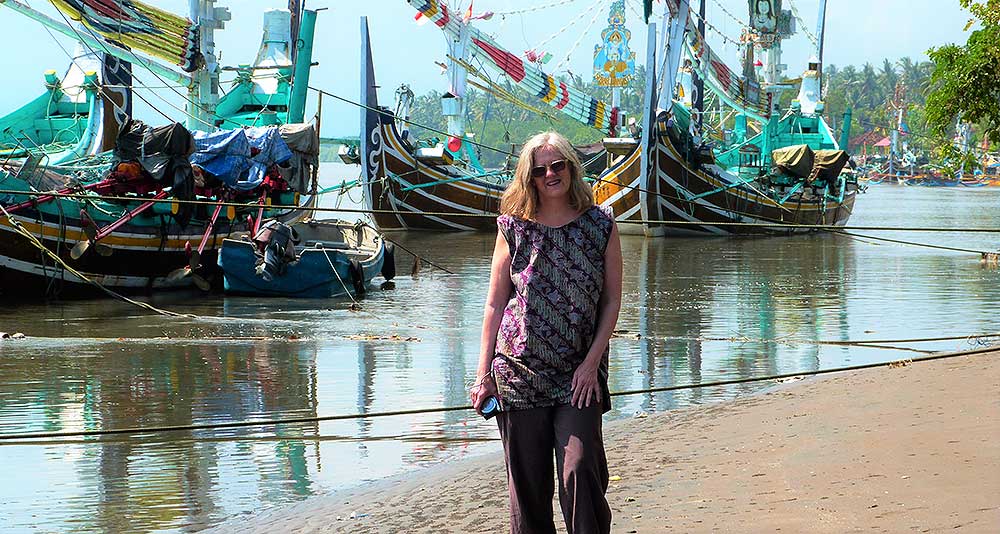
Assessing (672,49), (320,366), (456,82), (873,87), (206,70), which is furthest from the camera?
(873,87)

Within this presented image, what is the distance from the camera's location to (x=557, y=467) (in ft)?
13.5

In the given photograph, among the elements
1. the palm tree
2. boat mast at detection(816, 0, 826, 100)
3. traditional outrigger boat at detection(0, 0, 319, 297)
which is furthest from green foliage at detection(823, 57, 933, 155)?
traditional outrigger boat at detection(0, 0, 319, 297)

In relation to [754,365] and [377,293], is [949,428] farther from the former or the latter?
[377,293]

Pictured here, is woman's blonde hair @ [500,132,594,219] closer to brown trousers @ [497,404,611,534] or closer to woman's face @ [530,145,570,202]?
woman's face @ [530,145,570,202]

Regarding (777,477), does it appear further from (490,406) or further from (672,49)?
(672,49)

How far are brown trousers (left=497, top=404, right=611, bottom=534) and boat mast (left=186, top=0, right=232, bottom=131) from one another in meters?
22.9

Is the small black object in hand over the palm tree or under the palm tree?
under

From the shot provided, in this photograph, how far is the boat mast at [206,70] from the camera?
2633cm

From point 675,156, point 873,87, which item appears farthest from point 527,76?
point 873,87

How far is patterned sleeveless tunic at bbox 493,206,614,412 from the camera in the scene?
13.3ft

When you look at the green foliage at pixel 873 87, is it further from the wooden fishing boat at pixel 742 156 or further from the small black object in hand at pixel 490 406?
the small black object in hand at pixel 490 406

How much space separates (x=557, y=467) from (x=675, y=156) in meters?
31.5

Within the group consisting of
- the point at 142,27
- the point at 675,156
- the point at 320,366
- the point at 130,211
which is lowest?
the point at 320,366

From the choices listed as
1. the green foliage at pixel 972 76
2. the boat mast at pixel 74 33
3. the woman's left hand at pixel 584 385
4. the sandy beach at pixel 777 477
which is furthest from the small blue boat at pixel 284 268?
the woman's left hand at pixel 584 385
